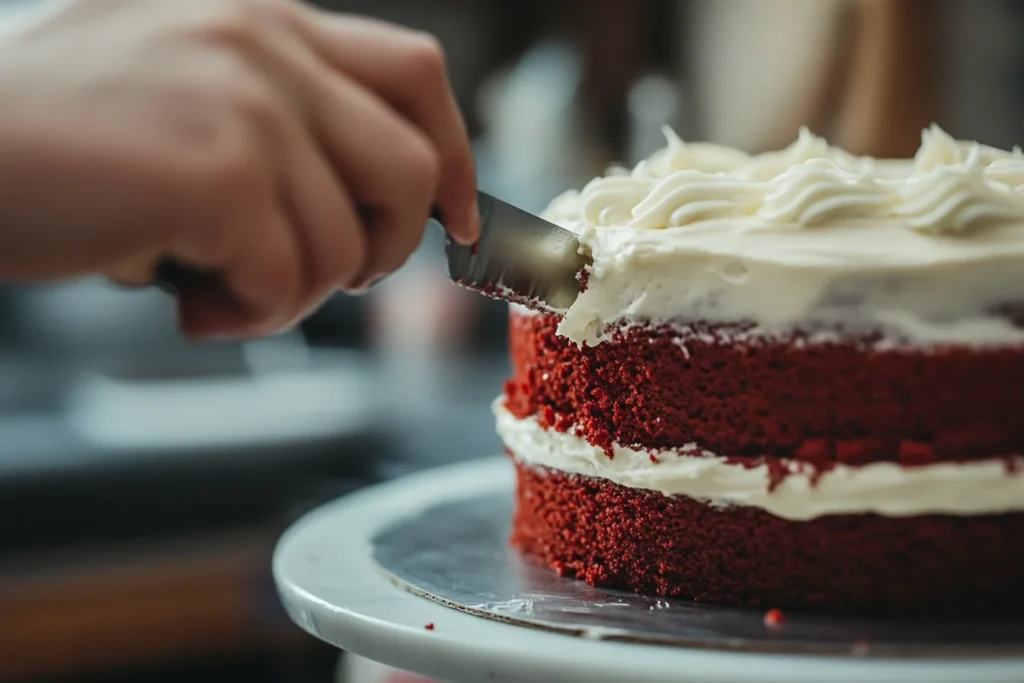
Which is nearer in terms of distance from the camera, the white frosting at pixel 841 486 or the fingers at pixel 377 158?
the fingers at pixel 377 158

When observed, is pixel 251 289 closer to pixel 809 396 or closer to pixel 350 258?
pixel 350 258

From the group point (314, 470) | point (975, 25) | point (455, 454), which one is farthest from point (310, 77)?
point (975, 25)

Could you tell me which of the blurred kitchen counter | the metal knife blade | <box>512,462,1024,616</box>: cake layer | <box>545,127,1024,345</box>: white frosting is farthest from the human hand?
the blurred kitchen counter

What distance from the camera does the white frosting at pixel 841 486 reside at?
904 mm

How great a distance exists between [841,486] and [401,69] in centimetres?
49

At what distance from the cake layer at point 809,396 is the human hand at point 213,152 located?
33 centimetres

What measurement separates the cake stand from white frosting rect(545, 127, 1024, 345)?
0.24 m

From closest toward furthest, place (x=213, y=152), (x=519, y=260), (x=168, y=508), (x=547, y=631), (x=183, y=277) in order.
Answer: (x=213, y=152) < (x=183, y=277) < (x=547, y=631) < (x=519, y=260) < (x=168, y=508)

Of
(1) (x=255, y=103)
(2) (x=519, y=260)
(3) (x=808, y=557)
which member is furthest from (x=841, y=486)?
(1) (x=255, y=103)

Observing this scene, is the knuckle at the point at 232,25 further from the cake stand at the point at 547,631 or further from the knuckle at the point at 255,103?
the cake stand at the point at 547,631

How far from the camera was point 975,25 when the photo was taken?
2908 millimetres

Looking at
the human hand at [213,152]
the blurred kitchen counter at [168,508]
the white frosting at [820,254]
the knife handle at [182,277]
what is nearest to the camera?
the human hand at [213,152]

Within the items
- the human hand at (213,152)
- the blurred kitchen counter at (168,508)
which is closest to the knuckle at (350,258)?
the human hand at (213,152)

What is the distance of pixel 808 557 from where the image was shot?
3.08 ft
